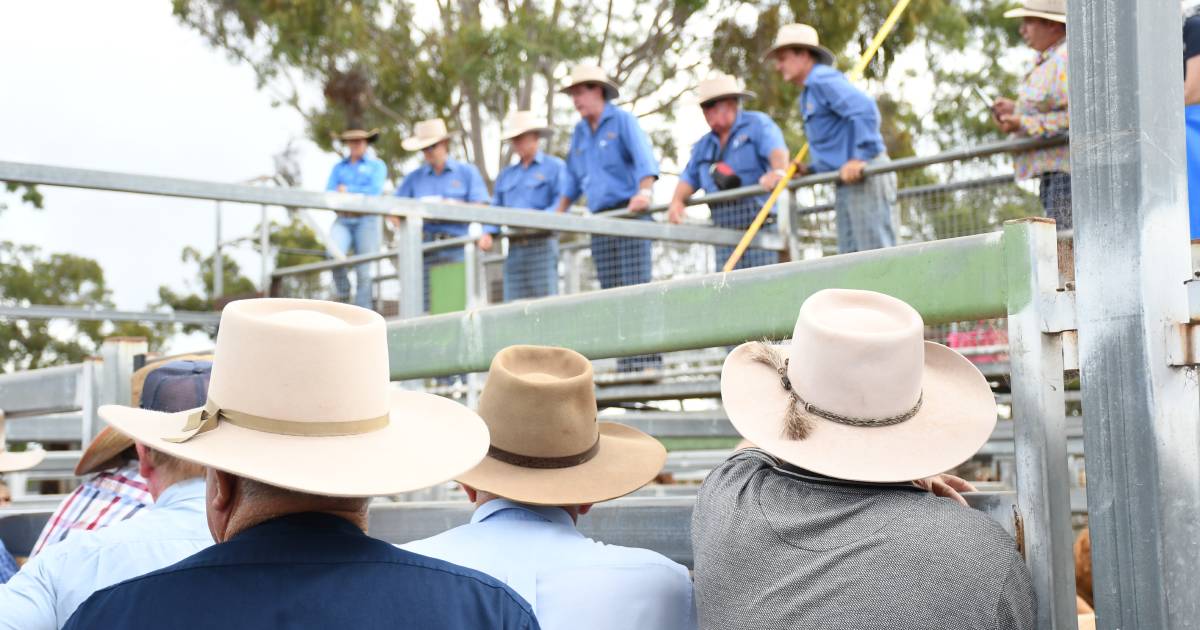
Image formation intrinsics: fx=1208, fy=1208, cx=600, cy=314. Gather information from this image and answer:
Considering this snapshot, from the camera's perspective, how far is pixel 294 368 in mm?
1707

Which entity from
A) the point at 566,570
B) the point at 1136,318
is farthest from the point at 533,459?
the point at 1136,318

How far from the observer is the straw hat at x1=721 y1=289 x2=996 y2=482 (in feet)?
6.63

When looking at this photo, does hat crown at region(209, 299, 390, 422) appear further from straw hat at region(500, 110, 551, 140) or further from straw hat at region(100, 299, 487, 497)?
straw hat at region(500, 110, 551, 140)

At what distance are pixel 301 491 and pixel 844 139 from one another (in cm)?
599

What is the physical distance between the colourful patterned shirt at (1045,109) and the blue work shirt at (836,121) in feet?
3.33

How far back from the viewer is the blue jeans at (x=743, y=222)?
739cm

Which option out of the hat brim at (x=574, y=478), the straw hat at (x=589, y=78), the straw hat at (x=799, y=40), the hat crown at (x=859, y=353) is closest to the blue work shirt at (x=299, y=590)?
the hat brim at (x=574, y=478)

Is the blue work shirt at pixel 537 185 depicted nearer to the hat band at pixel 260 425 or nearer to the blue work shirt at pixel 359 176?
the blue work shirt at pixel 359 176

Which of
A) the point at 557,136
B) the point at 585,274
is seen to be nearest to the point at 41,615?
the point at 585,274

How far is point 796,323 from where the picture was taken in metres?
2.15

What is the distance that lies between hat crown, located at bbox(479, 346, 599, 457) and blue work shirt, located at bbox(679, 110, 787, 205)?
206 inches

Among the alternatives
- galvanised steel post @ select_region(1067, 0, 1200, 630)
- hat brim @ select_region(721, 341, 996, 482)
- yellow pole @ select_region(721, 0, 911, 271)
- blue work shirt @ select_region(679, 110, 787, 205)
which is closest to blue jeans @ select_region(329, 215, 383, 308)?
blue work shirt @ select_region(679, 110, 787, 205)

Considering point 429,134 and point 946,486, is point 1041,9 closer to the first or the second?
point 946,486

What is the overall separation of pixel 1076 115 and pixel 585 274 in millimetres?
7497
